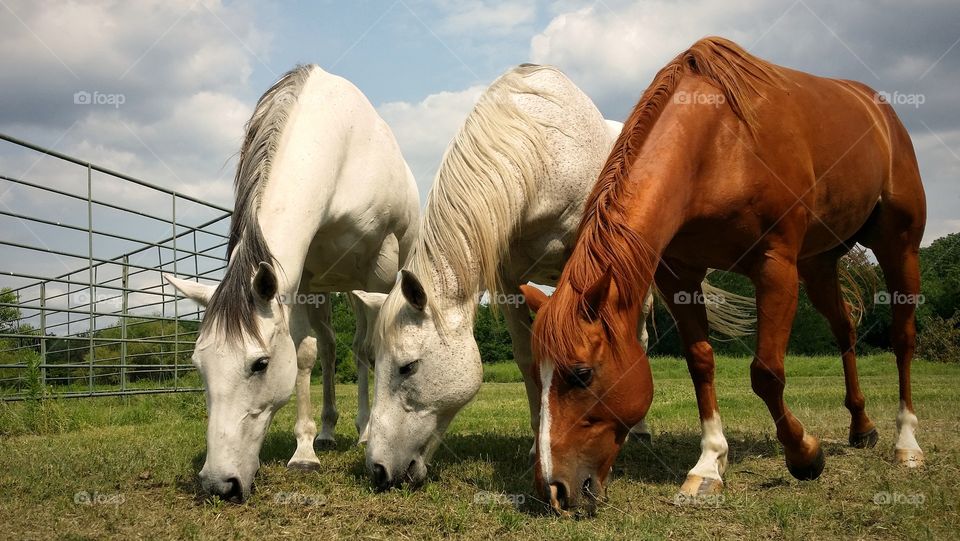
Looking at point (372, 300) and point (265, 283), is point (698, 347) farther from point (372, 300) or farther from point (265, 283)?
point (265, 283)

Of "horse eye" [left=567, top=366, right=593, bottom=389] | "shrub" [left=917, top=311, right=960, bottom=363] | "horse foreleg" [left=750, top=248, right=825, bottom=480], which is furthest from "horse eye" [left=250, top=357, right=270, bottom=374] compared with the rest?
"shrub" [left=917, top=311, right=960, bottom=363]

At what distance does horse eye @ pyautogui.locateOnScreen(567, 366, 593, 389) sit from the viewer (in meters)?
2.93

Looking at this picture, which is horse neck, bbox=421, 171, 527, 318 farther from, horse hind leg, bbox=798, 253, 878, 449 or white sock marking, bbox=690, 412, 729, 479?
horse hind leg, bbox=798, 253, 878, 449

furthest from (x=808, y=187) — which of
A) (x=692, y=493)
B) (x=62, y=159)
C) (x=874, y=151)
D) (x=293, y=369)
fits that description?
(x=62, y=159)

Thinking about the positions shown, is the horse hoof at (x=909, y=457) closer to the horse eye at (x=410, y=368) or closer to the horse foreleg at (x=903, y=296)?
the horse foreleg at (x=903, y=296)

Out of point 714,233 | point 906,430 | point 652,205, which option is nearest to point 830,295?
point 906,430

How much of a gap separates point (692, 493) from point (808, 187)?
185 centimetres

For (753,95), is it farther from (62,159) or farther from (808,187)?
(62,159)

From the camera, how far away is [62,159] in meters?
7.45

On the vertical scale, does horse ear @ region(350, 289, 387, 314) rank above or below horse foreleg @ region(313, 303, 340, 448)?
above

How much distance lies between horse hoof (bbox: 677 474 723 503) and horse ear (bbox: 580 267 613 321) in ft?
3.82

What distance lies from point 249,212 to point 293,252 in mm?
327

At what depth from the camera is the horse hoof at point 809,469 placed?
3634 mm

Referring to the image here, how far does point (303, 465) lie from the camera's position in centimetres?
439
